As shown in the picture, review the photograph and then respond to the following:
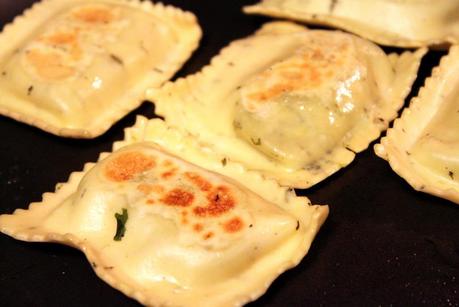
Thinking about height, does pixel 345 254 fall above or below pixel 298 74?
below

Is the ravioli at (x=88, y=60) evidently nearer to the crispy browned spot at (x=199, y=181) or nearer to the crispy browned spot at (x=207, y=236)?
the crispy browned spot at (x=199, y=181)

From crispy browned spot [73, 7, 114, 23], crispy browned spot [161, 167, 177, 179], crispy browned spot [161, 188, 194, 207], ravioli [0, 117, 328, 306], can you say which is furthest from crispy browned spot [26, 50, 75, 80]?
crispy browned spot [161, 188, 194, 207]

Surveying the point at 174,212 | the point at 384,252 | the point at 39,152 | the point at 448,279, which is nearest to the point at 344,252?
the point at 384,252

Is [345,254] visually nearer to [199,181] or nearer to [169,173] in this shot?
[199,181]

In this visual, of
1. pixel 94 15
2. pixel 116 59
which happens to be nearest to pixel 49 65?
pixel 116 59

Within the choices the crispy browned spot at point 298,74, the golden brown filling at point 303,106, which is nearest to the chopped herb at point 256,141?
the golden brown filling at point 303,106
